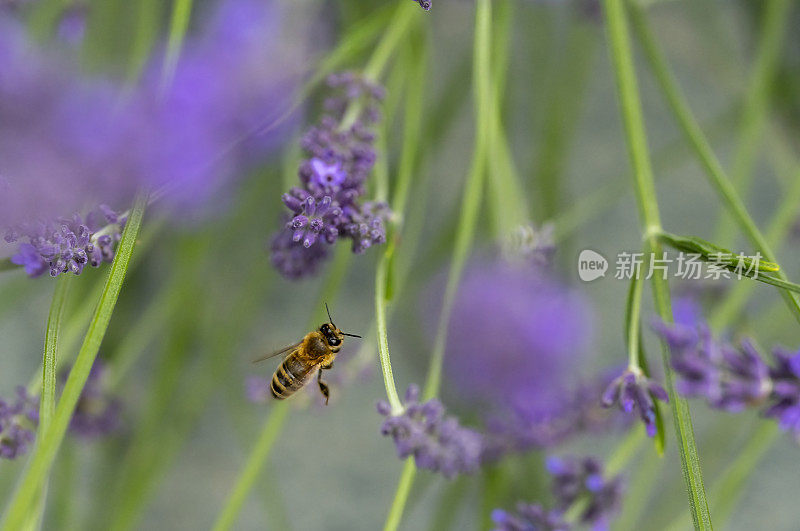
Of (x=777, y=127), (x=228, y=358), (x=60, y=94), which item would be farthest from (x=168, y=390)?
(x=777, y=127)

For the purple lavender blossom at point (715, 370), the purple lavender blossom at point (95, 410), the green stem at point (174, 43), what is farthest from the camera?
the purple lavender blossom at point (95, 410)

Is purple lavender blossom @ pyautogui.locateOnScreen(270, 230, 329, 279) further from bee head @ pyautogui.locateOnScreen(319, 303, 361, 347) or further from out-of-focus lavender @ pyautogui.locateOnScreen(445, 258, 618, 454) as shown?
out-of-focus lavender @ pyautogui.locateOnScreen(445, 258, 618, 454)

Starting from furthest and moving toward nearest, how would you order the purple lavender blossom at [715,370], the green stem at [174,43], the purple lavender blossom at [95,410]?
the purple lavender blossom at [95,410], the green stem at [174,43], the purple lavender blossom at [715,370]

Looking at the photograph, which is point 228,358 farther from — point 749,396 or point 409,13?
point 749,396

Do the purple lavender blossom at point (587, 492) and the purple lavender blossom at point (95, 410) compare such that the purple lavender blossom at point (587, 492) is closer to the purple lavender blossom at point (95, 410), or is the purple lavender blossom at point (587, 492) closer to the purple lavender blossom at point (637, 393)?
the purple lavender blossom at point (637, 393)

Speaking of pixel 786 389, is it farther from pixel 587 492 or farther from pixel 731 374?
pixel 587 492

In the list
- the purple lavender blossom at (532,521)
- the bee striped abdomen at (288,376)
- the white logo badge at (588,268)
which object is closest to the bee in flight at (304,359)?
the bee striped abdomen at (288,376)
